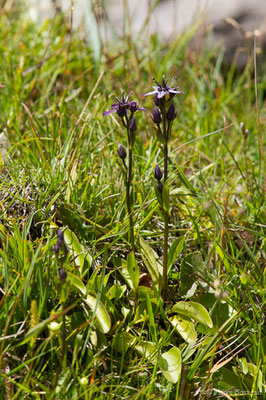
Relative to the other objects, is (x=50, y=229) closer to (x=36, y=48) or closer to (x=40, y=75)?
(x=40, y=75)

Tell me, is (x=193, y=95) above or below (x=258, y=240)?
above

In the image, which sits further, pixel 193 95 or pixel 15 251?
pixel 193 95

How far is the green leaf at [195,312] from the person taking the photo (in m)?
1.60

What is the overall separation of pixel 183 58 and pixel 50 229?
7.72ft

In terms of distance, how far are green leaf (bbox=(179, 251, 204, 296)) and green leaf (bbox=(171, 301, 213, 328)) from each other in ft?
0.46

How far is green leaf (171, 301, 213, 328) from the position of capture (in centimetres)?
160

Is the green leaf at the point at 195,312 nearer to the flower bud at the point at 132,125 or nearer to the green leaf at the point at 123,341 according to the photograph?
the green leaf at the point at 123,341

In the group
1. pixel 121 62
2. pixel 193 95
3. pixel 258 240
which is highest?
pixel 121 62

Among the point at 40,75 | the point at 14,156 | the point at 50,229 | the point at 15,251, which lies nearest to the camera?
the point at 15,251

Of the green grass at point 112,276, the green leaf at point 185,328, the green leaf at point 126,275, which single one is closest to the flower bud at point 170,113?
the green grass at point 112,276

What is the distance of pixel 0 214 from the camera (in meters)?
1.79

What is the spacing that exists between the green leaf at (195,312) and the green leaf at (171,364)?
0.14m

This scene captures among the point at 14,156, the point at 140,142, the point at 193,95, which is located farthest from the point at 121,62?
the point at 14,156

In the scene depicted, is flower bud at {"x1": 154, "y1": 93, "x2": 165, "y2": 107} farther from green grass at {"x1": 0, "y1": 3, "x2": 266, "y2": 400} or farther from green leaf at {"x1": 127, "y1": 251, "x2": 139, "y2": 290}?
green leaf at {"x1": 127, "y1": 251, "x2": 139, "y2": 290}
